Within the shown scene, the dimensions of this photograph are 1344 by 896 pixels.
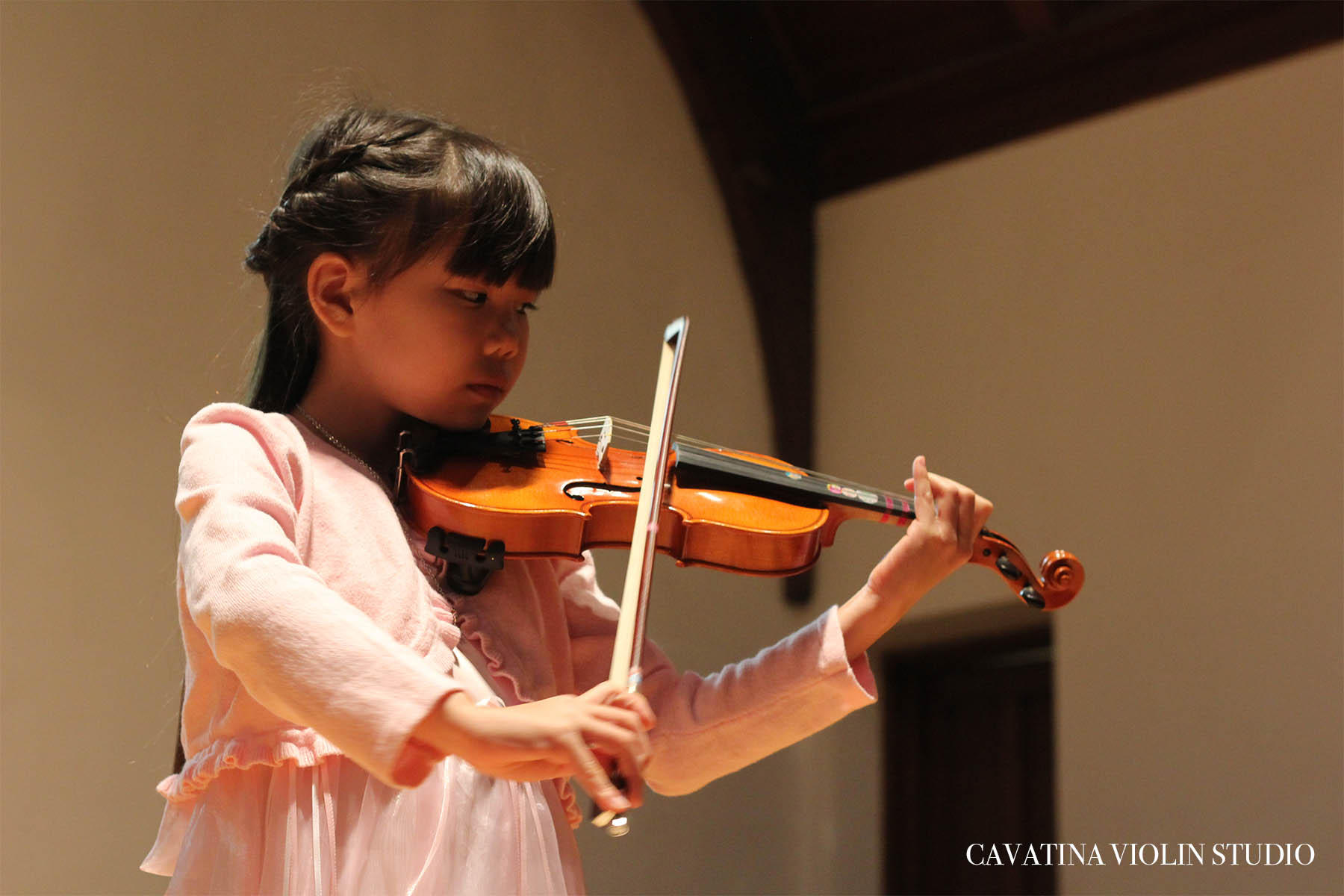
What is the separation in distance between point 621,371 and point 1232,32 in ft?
4.65

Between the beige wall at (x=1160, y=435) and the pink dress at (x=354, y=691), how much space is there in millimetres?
1525

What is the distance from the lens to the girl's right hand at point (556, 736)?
71cm

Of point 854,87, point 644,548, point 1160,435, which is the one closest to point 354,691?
point 644,548

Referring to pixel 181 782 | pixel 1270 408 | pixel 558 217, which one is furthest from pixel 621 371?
pixel 181 782

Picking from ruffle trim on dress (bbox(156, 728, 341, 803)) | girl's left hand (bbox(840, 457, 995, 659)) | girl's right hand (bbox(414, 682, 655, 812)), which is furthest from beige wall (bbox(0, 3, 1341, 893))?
girl's right hand (bbox(414, 682, 655, 812))

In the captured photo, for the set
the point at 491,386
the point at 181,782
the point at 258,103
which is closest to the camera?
the point at 181,782

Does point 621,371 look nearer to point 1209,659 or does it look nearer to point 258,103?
point 258,103

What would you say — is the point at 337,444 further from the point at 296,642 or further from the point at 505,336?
the point at 296,642

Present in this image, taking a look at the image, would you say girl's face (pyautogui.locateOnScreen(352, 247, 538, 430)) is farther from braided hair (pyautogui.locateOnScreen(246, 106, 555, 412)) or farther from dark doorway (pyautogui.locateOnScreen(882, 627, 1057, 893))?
dark doorway (pyautogui.locateOnScreen(882, 627, 1057, 893))

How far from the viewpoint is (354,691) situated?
0.77 m

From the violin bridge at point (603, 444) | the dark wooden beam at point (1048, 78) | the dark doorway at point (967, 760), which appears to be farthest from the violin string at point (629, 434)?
the dark wooden beam at point (1048, 78)

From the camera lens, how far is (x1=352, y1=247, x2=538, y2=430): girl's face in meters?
1.08

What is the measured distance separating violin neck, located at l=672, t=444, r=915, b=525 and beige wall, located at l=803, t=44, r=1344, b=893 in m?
1.49

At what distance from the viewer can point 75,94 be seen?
1834mm
